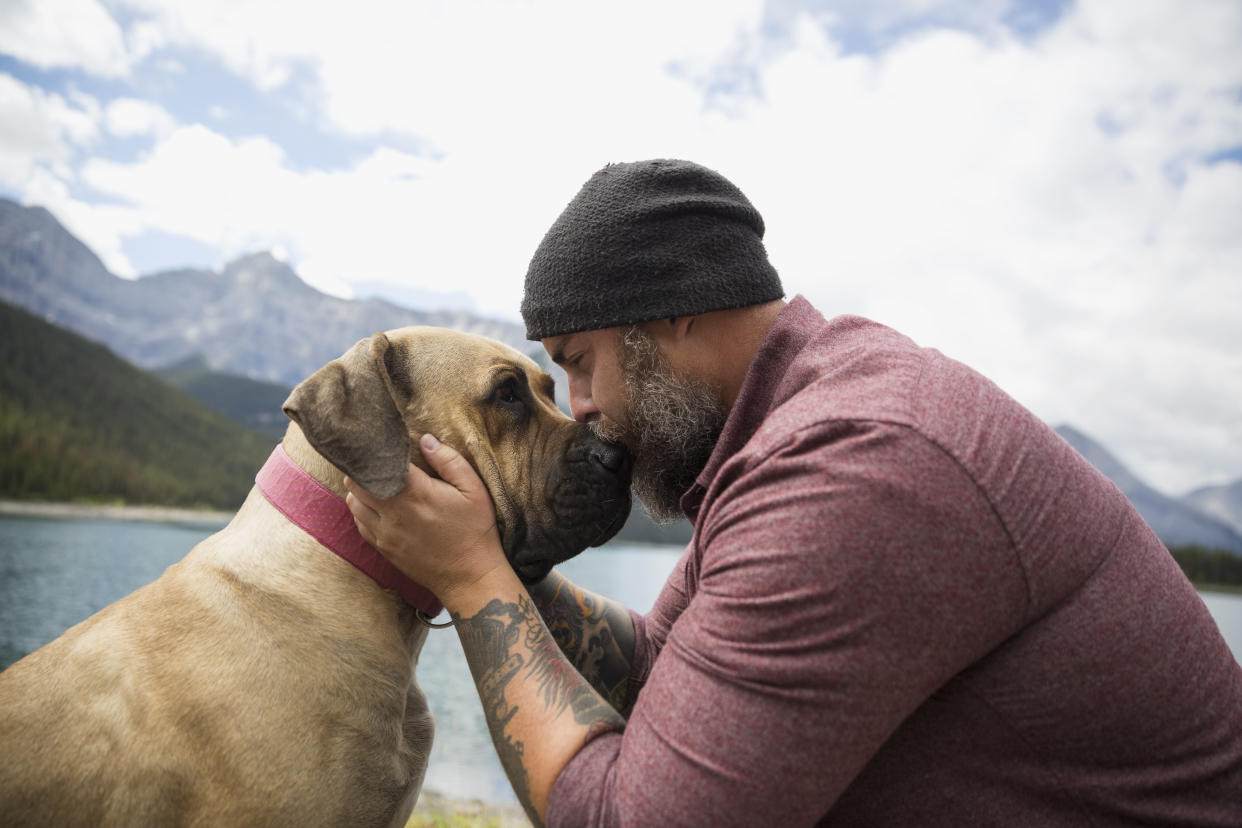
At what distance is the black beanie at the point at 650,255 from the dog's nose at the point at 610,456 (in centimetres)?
43

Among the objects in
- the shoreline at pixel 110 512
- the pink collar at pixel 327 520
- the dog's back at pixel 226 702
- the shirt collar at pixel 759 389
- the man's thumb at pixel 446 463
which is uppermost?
the shirt collar at pixel 759 389

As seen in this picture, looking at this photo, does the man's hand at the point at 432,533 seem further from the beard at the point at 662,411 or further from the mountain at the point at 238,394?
the mountain at the point at 238,394

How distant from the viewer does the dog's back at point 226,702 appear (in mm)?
2227

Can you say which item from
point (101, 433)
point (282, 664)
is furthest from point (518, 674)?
point (101, 433)

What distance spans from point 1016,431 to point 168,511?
305 ft

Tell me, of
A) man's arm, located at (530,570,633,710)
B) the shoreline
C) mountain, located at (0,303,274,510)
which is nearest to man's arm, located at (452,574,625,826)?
man's arm, located at (530,570,633,710)

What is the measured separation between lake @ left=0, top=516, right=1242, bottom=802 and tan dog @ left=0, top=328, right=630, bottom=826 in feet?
15.0

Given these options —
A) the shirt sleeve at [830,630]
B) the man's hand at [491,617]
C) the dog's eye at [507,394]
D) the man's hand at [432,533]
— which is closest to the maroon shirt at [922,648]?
the shirt sleeve at [830,630]

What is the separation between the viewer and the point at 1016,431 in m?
1.78

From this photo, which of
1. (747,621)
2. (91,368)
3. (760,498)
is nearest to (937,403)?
(760,498)

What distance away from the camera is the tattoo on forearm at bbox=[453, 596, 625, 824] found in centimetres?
202

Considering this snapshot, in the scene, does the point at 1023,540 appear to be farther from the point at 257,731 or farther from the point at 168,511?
the point at 168,511

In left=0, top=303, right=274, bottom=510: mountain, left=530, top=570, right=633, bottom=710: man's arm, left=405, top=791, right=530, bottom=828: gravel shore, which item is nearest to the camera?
left=530, top=570, right=633, bottom=710: man's arm

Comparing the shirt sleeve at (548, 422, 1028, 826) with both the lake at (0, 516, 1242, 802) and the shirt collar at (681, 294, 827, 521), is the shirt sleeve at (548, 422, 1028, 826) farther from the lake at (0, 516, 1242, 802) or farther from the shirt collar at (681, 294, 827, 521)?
the lake at (0, 516, 1242, 802)
